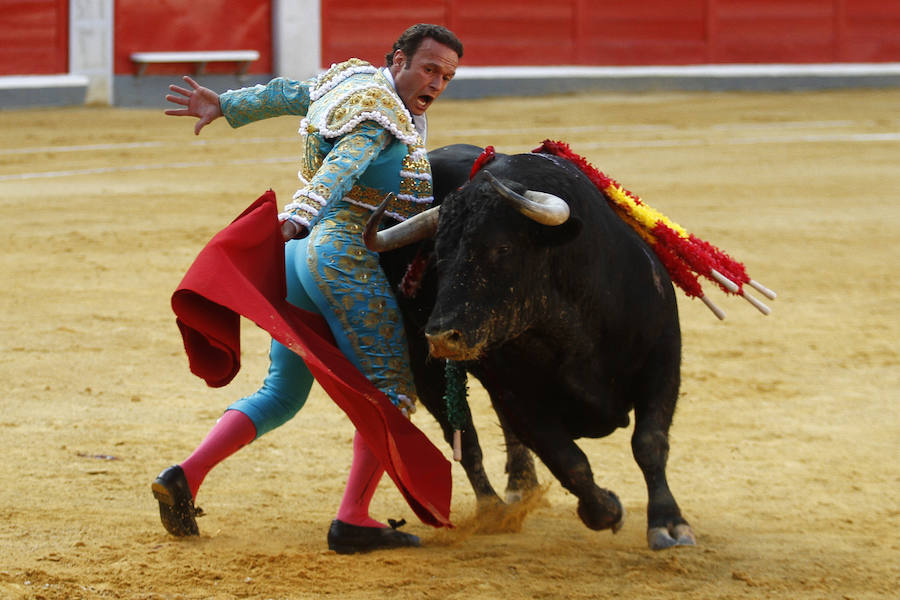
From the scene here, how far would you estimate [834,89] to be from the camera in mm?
16531

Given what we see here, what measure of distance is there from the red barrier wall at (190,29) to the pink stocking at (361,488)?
10.5 m

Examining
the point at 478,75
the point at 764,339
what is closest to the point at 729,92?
the point at 478,75

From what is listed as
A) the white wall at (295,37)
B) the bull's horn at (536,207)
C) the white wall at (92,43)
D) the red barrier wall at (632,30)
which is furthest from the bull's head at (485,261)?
the red barrier wall at (632,30)

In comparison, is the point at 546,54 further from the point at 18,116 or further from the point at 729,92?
the point at 18,116

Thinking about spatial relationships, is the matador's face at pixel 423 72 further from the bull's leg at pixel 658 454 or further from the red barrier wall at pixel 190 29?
the red barrier wall at pixel 190 29

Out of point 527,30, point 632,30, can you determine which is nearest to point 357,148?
point 527,30

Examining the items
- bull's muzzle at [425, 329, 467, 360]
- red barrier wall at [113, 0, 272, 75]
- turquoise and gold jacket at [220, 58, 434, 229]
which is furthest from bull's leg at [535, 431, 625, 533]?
red barrier wall at [113, 0, 272, 75]

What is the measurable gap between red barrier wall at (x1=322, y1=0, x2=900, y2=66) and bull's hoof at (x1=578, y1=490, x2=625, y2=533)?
11.6 m

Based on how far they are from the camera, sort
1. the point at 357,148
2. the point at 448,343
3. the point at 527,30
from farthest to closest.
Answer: the point at 527,30 < the point at 357,148 < the point at 448,343

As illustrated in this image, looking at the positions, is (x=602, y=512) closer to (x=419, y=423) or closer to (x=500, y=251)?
(x=500, y=251)

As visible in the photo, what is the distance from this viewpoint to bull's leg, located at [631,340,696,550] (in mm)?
3068

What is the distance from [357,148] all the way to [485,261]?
0.38 m

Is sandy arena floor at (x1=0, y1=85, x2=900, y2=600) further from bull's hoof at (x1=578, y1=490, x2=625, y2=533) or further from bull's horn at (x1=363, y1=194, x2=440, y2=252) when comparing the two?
bull's horn at (x1=363, y1=194, x2=440, y2=252)

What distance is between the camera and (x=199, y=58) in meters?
13.4
